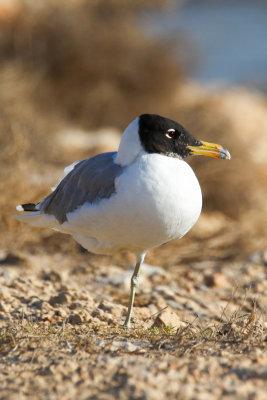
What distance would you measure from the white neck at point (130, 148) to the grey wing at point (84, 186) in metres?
0.05

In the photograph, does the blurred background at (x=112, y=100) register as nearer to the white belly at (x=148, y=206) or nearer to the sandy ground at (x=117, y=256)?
the sandy ground at (x=117, y=256)

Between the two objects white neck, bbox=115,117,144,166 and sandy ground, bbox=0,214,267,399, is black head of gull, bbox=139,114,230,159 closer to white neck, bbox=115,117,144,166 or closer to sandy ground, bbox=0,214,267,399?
white neck, bbox=115,117,144,166

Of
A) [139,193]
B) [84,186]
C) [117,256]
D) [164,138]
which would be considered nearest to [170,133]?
[164,138]

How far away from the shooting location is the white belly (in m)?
3.55

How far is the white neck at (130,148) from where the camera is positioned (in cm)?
379

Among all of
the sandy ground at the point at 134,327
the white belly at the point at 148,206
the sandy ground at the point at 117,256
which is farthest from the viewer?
the white belly at the point at 148,206

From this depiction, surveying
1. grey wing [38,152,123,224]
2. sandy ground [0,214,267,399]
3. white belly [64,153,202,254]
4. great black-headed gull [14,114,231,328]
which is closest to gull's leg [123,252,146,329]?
great black-headed gull [14,114,231,328]

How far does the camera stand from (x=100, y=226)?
3762 mm

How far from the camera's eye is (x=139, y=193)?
3.55 metres

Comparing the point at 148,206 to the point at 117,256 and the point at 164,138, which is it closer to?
the point at 164,138

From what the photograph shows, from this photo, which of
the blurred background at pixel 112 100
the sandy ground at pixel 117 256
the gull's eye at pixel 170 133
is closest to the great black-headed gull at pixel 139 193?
the gull's eye at pixel 170 133

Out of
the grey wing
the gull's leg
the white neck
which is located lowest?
the gull's leg

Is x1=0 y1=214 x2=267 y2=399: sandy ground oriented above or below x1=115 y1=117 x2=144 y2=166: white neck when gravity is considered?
below

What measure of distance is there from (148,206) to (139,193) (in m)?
0.09
